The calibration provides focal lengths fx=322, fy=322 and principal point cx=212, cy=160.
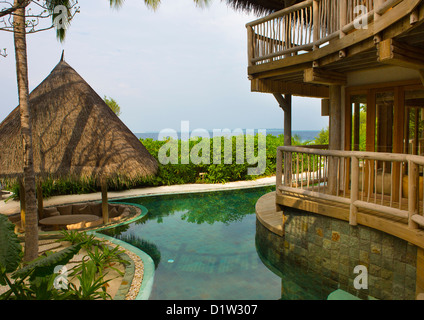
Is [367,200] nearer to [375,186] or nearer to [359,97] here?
[375,186]

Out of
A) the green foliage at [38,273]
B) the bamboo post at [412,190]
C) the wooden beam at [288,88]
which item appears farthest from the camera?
the wooden beam at [288,88]

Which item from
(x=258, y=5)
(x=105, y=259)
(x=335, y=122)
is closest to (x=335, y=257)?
(x=335, y=122)

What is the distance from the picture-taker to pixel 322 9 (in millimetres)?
6641

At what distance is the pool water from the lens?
→ 530cm

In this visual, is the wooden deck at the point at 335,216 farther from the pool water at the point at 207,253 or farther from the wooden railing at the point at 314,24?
the wooden railing at the point at 314,24

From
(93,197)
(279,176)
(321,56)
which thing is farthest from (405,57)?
(93,197)

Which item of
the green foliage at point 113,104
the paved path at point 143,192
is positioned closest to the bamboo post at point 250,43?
the paved path at point 143,192

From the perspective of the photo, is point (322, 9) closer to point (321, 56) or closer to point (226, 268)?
point (321, 56)

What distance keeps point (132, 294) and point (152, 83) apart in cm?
7127

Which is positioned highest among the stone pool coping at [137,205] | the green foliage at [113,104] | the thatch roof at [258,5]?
the thatch roof at [258,5]

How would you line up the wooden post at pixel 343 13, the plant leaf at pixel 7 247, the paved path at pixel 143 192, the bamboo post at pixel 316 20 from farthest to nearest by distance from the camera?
the paved path at pixel 143 192
the bamboo post at pixel 316 20
the wooden post at pixel 343 13
the plant leaf at pixel 7 247

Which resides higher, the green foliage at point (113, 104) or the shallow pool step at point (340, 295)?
the green foliage at point (113, 104)

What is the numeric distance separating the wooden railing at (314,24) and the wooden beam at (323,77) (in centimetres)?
50

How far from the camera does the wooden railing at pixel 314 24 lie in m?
5.45
